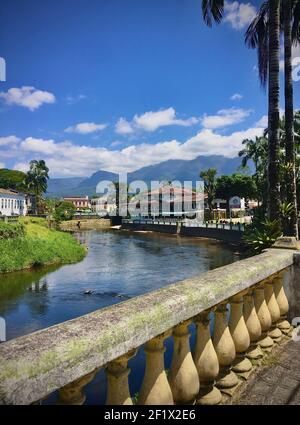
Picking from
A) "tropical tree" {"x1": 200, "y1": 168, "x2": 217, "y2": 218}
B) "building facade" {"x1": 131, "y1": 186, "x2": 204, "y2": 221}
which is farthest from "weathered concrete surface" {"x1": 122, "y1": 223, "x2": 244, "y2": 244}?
"tropical tree" {"x1": 200, "y1": 168, "x2": 217, "y2": 218}

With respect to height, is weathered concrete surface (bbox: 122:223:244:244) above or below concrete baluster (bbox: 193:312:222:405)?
below

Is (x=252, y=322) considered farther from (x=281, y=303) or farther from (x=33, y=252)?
(x=33, y=252)

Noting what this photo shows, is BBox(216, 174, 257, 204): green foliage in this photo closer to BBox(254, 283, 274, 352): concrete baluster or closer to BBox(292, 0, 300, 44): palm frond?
BBox(292, 0, 300, 44): palm frond

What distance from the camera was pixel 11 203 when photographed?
73.6 meters

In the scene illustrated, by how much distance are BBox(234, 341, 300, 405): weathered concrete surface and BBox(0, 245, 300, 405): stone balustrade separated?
13cm

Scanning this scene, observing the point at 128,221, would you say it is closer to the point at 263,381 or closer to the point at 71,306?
the point at 71,306

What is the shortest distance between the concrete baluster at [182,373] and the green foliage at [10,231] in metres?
35.5

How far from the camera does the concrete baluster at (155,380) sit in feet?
7.96

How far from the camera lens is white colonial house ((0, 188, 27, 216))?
6856 centimetres

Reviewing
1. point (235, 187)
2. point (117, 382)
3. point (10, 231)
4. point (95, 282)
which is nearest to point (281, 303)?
point (117, 382)

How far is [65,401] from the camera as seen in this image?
6.48 feet

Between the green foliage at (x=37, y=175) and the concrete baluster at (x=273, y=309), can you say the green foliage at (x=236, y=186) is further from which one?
the concrete baluster at (x=273, y=309)
